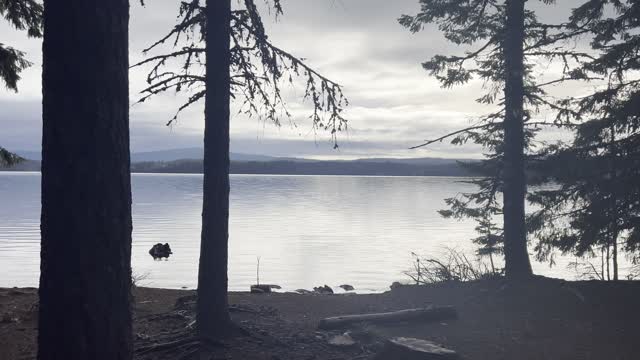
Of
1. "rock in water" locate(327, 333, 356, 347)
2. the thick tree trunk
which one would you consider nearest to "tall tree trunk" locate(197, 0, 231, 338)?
"rock in water" locate(327, 333, 356, 347)

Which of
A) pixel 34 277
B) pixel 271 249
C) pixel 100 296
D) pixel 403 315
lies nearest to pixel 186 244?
pixel 271 249

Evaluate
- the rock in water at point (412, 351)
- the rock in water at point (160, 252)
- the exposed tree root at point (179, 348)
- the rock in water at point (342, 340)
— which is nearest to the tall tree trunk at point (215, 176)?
the exposed tree root at point (179, 348)

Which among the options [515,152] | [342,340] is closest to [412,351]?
[342,340]

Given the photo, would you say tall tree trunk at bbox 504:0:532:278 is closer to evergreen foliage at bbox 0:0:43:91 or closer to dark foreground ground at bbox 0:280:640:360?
dark foreground ground at bbox 0:280:640:360

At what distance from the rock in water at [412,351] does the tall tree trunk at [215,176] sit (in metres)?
3.00

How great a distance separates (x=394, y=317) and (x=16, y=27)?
10.9 m

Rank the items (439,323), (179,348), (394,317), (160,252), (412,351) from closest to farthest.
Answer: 1. (179,348)
2. (412,351)
3. (394,317)
4. (439,323)
5. (160,252)

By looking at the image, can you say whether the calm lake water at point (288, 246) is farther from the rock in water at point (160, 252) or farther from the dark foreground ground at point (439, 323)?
the dark foreground ground at point (439, 323)

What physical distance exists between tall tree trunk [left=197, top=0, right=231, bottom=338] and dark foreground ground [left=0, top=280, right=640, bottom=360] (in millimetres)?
745

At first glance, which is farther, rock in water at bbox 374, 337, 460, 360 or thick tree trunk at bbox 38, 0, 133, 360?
rock in water at bbox 374, 337, 460, 360

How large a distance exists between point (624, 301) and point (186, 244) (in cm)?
3603

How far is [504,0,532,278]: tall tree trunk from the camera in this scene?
51.7 feet

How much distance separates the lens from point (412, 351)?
963cm

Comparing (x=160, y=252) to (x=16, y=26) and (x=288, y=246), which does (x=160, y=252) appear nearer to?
(x=288, y=246)
